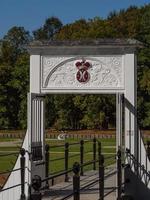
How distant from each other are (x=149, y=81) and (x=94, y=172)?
52.7 m

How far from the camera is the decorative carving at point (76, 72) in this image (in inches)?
557

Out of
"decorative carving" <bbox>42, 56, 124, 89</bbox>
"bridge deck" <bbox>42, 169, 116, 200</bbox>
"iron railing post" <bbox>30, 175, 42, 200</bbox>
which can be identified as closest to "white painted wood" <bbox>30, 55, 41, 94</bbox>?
"decorative carving" <bbox>42, 56, 124, 89</bbox>

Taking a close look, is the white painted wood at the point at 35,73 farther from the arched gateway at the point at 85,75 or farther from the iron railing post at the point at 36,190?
the iron railing post at the point at 36,190

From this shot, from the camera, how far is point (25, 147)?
13766mm

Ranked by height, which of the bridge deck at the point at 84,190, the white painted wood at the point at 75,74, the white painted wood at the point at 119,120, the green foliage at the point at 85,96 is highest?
the green foliage at the point at 85,96

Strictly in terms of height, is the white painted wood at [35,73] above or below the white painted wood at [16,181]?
above

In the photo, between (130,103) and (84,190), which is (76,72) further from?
(84,190)

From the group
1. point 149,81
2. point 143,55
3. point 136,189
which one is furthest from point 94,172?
point 143,55

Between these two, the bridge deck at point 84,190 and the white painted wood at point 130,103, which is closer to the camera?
the bridge deck at point 84,190

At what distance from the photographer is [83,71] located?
14.3 meters

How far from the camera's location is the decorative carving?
14.2 metres

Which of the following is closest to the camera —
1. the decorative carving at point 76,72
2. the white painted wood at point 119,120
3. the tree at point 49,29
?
the white painted wood at point 119,120

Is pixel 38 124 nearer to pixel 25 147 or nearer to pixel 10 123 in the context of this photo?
pixel 25 147

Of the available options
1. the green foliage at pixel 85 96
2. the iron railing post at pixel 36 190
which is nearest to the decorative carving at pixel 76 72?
the iron railing post at pixel 36 190
